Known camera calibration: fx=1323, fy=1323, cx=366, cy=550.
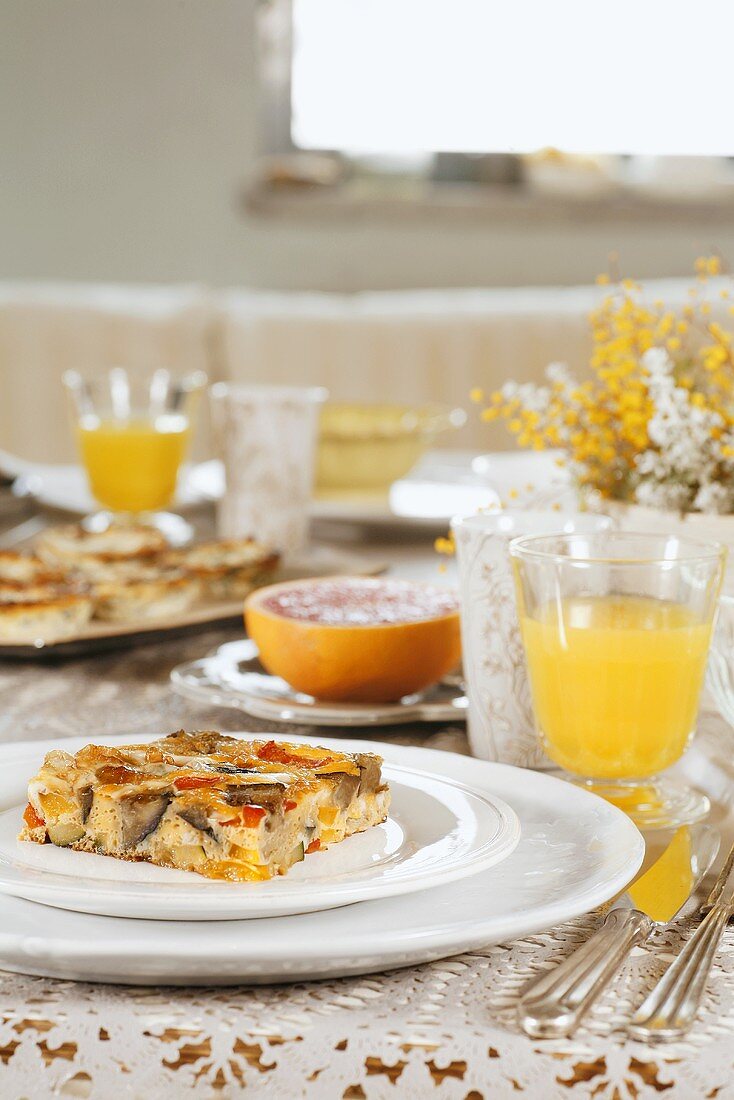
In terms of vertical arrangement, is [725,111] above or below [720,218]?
above

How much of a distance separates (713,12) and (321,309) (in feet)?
5.04

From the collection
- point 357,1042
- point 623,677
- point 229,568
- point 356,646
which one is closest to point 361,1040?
point 357,1042

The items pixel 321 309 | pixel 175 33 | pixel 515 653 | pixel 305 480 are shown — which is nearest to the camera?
pixel 515 653

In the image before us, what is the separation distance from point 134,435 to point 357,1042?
1.36 metres

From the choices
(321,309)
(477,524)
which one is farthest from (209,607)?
(321,309)

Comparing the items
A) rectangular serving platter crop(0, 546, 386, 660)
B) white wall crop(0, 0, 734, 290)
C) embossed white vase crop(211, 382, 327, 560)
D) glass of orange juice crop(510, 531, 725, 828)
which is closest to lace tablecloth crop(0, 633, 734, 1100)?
glass of orange juice crop(510, 531, 725, 828)

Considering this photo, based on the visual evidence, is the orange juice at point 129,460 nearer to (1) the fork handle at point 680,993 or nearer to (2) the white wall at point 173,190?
(1) the fork handle at point 680,993

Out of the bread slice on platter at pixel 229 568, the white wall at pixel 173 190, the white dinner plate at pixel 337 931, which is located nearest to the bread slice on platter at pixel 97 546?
the bread slice on platter at pixel 229 568

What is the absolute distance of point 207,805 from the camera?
1.89 feet

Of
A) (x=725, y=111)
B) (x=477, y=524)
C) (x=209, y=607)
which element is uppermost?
(x=725, y=111)

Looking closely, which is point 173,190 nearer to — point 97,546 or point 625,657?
point 97,546

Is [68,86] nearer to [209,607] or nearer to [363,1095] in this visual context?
[209,607]

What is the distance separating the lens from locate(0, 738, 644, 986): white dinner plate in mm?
512

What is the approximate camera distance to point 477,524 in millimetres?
930
